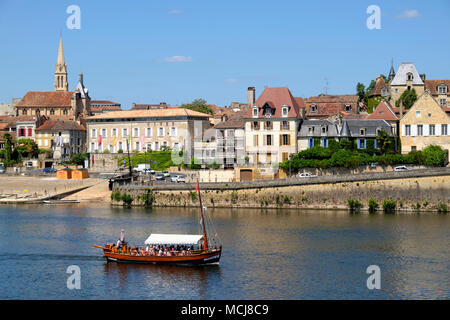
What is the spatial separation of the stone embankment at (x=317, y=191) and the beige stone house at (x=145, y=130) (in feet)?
91.0

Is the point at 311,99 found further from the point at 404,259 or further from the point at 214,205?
the point at 404,259

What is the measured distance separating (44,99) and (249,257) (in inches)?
4421

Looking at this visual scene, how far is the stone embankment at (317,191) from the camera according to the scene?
83.4 m

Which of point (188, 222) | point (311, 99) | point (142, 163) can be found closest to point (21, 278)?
point (188, 222)

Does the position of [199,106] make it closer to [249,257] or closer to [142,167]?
[142,167]

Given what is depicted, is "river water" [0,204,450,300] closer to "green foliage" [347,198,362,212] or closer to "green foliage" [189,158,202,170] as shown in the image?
"green foliage" [347,198,362,212]

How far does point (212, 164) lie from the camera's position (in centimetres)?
10175

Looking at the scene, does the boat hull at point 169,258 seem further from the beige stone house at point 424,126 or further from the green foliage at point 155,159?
the green foliage at point 155,159

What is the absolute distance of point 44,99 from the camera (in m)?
161

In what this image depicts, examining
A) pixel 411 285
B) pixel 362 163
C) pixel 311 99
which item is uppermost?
pixel 311 99

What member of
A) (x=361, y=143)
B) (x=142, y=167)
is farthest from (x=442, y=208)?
(x=142, y=167)

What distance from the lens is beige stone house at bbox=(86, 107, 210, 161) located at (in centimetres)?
12088

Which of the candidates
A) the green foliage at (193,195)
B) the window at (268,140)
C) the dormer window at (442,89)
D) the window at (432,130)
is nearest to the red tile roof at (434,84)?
the dormer window at (442,89)

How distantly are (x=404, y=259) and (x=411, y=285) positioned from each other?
7.76 meters
